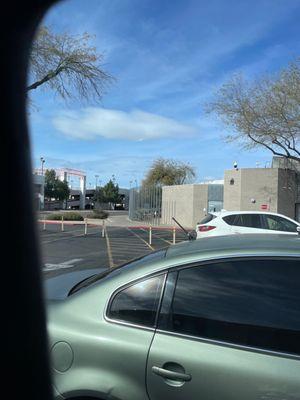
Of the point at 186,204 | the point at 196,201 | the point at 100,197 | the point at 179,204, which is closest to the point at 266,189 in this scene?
the point at 196,201

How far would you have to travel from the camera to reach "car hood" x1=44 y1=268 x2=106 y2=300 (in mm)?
3552

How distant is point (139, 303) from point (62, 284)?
3.53ft

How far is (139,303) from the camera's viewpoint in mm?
3057

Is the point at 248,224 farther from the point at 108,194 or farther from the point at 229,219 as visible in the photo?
the point at 108,194

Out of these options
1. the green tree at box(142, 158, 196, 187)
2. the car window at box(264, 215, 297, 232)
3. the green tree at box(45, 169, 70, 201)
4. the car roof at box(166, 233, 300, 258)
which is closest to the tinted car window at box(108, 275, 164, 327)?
the car roof at box(166, 233, 300, 258)

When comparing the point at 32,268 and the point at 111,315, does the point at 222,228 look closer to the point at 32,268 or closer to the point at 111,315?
the point at 32,268

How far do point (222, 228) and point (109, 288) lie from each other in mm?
11691

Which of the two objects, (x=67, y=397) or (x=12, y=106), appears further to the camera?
(x=12, y=106)

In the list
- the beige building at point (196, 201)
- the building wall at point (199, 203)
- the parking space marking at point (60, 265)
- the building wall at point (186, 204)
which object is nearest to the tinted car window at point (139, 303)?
the parking space marking at point (60, 265)

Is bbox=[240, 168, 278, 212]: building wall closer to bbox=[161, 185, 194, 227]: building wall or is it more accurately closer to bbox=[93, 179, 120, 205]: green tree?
bbox=[161, 185, 194, 227]: building wall

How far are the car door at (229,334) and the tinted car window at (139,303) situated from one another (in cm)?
7

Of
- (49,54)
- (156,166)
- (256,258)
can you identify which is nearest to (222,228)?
(256,258)

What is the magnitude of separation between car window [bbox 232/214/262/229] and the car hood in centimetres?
1064

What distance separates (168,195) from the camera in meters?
46.3
